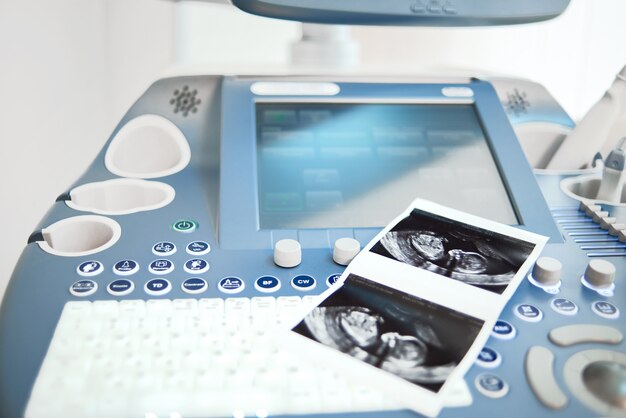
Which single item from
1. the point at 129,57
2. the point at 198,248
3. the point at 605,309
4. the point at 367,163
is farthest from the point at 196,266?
the point at 129,57

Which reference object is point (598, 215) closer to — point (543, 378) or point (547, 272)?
point (547, 272)

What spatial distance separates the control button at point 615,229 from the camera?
0.60 m

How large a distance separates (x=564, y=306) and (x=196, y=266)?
0.32 m

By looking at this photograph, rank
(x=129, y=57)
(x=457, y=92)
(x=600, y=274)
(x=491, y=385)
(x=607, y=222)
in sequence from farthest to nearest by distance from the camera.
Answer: (x=129, y=57) → (x=457, y=92) → (x=607, y=222) → (x=600, y=274) → (x=491, y=385)

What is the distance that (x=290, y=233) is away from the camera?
0.58 metres

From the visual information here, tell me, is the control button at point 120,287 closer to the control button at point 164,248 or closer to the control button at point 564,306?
the control button at point 164,248

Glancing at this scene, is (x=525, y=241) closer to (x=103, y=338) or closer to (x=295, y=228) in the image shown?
(x=295, y=228)

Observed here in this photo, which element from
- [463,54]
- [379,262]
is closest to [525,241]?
[379,262]

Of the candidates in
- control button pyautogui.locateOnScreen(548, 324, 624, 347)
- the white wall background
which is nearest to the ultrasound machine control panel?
control button pyautogui.locateOnScreen(548, 324, 624, 347)

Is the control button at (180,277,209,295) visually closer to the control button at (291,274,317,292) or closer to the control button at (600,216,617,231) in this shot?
the control button at (291,274,317,292)

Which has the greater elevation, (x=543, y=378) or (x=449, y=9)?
(x=449, y=9)

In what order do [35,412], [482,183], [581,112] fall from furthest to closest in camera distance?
[581,112] < [482,183] < [35,412]

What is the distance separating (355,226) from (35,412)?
0.33 metres

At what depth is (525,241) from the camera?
1.87 feet
